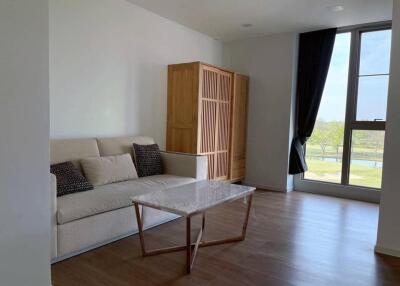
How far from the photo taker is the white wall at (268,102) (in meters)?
4.89

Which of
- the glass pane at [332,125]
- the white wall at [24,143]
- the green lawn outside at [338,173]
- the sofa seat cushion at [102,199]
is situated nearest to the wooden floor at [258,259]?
the sofa seat cushion at [102,199]

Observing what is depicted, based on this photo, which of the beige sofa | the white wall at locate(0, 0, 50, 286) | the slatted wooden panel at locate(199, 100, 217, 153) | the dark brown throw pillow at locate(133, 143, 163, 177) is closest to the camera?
the white wall at locate(0, 0, 50, 286)

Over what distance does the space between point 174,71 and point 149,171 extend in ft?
5.10

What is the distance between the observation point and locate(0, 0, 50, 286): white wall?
160 centimetres

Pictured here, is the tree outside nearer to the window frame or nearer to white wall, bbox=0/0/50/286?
the window frame

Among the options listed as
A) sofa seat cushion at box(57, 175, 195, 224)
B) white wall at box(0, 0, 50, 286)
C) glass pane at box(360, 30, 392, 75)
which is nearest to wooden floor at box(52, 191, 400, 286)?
sofa seat cushion at box(57, 175, 195, 224)

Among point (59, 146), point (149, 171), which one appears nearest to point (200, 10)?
point (149, 171)

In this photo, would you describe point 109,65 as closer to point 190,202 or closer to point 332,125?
point 190,202

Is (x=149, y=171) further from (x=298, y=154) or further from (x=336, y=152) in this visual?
(x=336, y=152)

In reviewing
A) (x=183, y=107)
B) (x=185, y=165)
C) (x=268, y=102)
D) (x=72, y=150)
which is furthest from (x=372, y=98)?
(x=72, y=150)

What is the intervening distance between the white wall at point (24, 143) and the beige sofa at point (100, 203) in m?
0.49

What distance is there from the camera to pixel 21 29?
1.63 meters

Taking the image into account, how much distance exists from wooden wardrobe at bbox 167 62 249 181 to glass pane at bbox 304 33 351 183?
4.21 ft

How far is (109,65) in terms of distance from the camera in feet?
12.0
